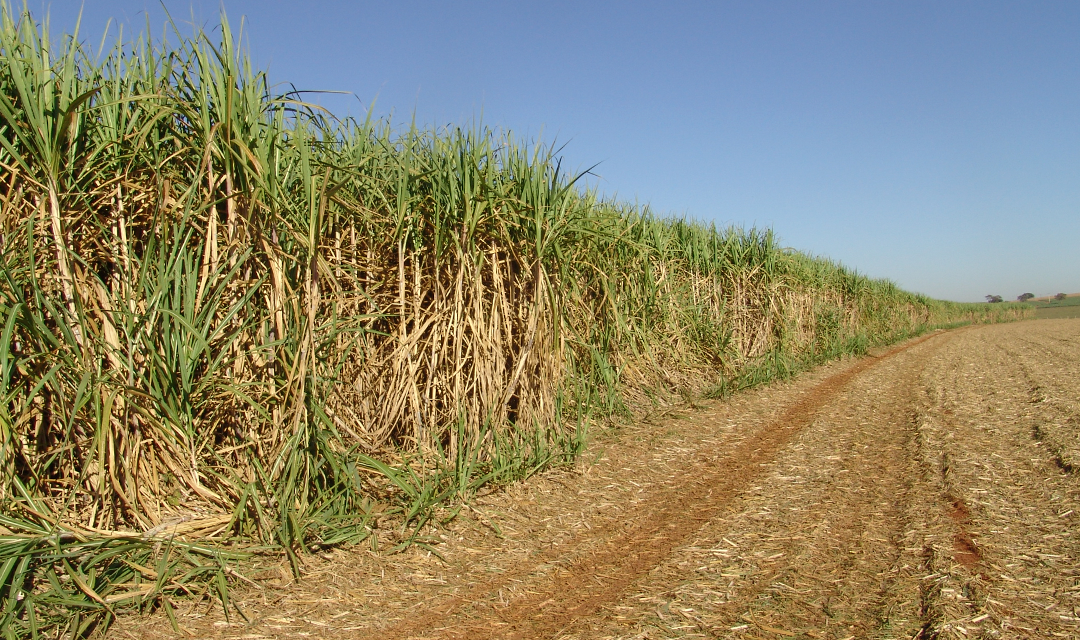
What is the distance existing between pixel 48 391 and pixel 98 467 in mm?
401

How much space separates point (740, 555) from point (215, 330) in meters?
2.84

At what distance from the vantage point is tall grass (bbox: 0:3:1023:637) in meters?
2.55

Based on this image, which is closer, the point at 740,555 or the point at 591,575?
the point at 591,575

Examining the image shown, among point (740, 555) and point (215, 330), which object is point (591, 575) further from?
point (215, 330)

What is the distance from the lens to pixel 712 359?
8.61 m

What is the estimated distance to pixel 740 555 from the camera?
10.4ft

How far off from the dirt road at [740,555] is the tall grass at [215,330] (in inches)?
12.8

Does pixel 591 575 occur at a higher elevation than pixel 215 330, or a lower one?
lower

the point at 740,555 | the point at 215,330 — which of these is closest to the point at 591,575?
the point at 740,555

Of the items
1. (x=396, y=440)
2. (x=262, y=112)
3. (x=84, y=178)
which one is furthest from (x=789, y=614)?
(x=84, y=178)

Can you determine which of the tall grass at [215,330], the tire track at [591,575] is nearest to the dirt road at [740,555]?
the tire track at [591,575]

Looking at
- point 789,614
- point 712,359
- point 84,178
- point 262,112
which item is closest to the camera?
point 789,614

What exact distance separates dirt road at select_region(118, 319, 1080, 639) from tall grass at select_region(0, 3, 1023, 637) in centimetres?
33

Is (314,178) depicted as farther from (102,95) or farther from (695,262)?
(695,262)
